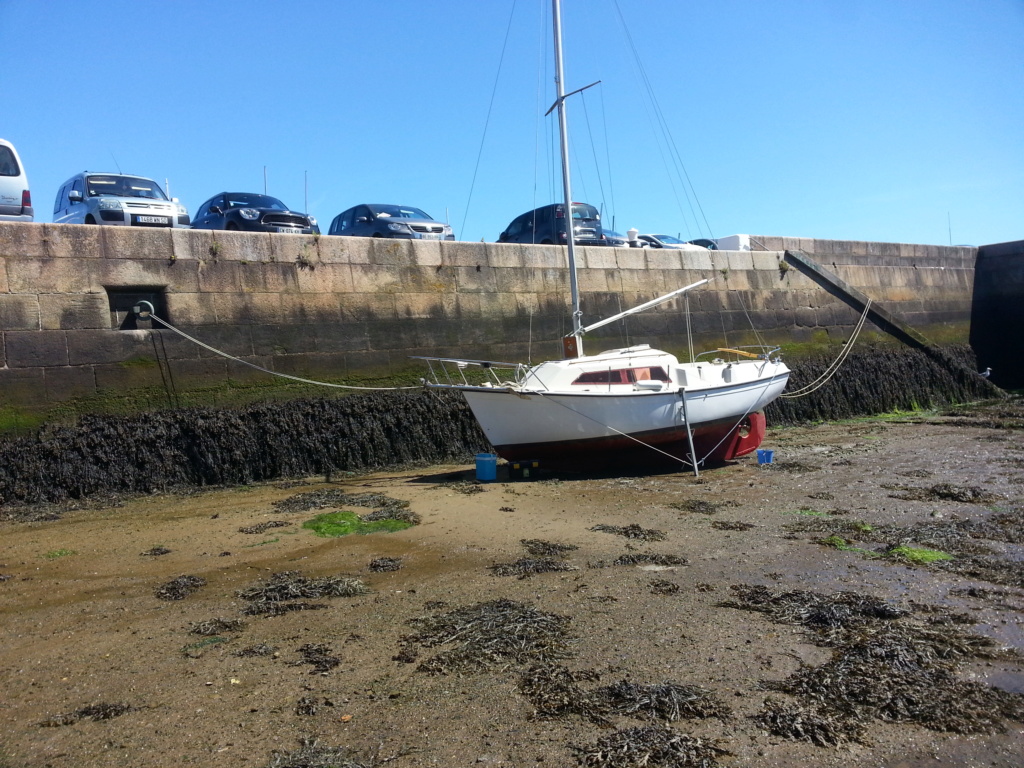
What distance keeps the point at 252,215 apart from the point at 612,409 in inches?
311

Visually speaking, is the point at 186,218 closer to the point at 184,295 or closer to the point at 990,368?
the point at 184,295

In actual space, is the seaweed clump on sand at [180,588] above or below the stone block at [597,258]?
below

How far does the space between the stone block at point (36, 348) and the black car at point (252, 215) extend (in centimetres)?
488

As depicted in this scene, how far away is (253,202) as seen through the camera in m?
14.6

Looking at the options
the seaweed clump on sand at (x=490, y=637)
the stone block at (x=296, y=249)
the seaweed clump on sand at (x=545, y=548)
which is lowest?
the seaweed clump on sand at (x=545, y=548)

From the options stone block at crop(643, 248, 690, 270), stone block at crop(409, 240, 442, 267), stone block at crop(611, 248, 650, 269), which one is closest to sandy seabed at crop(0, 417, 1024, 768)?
stone block at crop(409, 240, 442, 267)

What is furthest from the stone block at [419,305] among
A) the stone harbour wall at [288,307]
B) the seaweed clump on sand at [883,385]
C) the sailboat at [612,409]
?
the seaweed clump on sand at [883,385]

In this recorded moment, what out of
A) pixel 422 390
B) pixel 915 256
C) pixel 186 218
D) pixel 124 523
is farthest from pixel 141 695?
pixel 915 256

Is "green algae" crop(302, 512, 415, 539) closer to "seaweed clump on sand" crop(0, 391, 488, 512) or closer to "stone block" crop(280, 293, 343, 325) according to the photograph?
"seaweed clump on sand" crop(0, 391, 488, 512)

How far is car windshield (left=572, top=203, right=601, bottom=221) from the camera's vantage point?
17266 mm

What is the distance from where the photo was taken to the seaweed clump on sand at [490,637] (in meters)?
4.47

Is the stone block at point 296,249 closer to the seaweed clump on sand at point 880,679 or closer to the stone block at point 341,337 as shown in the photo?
the stone block at point 341,337

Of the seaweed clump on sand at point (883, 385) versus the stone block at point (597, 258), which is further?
the seaweed clump on sand at point (883, 385)

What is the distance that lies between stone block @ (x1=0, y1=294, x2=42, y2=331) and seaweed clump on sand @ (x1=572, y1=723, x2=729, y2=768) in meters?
8.69
